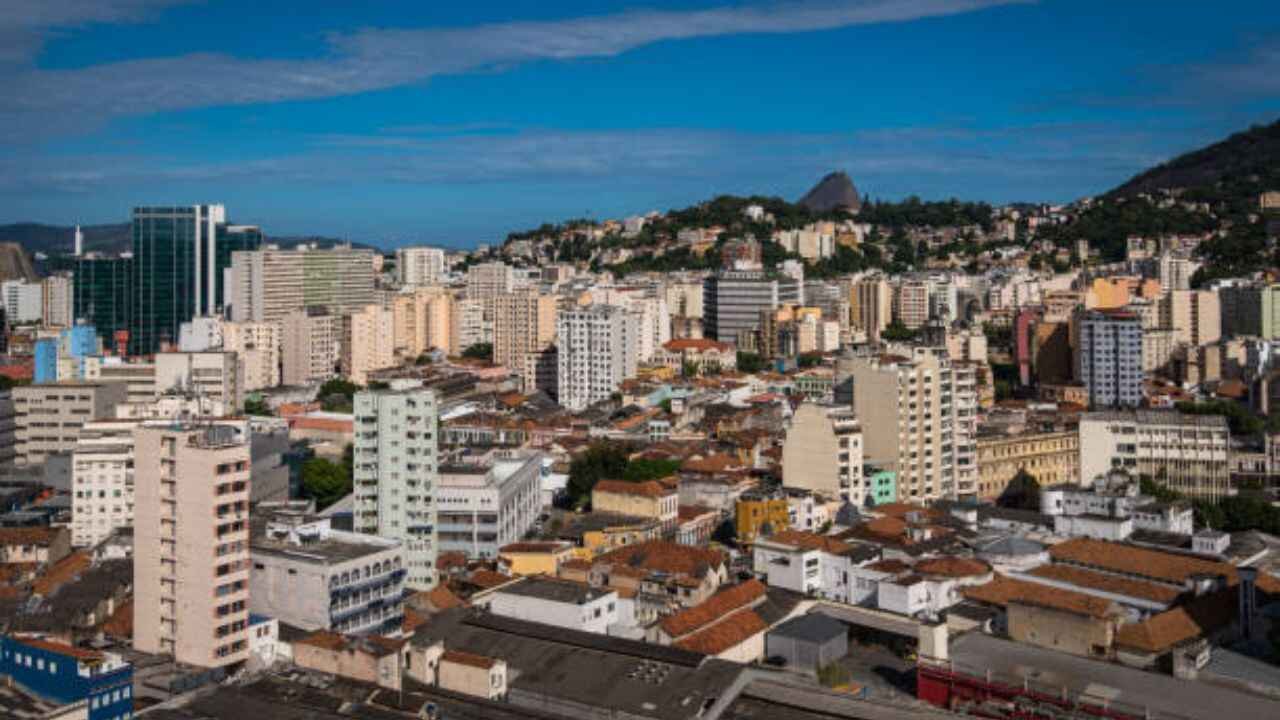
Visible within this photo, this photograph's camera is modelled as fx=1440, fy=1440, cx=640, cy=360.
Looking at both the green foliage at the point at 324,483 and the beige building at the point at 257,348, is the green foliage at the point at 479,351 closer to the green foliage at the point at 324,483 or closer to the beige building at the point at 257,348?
the beige building at the point at 257,348

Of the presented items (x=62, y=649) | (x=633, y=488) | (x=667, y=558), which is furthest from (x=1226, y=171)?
(x=62, y=649)

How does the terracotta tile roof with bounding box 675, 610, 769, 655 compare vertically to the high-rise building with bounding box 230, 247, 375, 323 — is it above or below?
below

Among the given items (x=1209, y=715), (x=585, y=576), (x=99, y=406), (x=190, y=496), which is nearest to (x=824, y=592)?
(x=585, y=576)

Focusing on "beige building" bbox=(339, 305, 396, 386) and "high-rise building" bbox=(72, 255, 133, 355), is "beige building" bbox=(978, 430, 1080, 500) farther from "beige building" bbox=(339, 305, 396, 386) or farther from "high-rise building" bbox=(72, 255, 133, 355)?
"high-rise building" bbox=(72, 255, 133, 355)

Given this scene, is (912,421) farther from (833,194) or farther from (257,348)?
(833,194)

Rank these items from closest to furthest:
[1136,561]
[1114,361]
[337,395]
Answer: [1136,561], [1114,361], [337,395]

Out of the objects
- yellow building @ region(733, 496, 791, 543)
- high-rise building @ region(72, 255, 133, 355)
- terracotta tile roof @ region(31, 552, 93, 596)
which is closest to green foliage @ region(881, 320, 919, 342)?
yellow building @ region(733, 496, 791, 543)

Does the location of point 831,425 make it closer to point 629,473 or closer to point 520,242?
point 629,473
